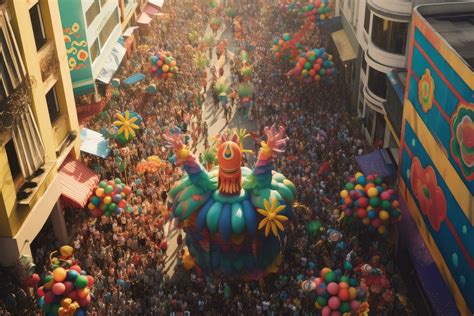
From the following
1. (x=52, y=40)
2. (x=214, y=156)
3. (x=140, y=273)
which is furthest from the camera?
(x=214, y=156)

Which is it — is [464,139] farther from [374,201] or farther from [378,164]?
[378,164]

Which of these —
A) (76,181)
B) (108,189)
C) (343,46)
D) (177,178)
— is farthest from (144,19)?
(108,189)

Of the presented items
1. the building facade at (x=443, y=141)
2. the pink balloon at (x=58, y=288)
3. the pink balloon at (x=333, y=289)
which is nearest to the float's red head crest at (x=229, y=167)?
the pink balloon at (x=333, y=289)

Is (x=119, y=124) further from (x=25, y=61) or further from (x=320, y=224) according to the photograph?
(x=320, y=224)

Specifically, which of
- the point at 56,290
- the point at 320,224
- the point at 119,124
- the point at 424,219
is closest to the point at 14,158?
the point at 56,290

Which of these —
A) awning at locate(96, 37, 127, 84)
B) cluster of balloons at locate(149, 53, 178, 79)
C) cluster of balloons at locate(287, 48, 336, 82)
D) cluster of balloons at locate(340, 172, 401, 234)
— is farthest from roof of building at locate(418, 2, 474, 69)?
awning at locate(96, 37, 127, 84)

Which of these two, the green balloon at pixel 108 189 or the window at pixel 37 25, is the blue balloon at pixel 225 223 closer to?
the green balloon at pixel 108 189
